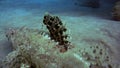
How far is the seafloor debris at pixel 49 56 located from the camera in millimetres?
3031

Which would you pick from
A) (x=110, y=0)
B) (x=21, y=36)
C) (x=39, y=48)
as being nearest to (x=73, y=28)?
(x=21, y=36)

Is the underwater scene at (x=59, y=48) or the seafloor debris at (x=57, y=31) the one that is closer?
the underwater scene at (x=59, y=48)

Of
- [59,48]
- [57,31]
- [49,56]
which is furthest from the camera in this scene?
[57,31]

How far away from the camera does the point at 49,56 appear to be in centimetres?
312

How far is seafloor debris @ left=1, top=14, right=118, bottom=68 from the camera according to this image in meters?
3.03

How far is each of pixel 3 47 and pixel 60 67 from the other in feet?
8.28

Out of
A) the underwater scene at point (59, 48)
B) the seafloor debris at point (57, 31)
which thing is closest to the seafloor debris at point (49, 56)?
the underwater scene at point (59, 48)

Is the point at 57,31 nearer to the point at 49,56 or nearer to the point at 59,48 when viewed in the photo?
the point at 59,48

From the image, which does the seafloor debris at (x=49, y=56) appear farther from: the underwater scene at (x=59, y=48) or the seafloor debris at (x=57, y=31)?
the seafloor debris at (x=57, y=31)

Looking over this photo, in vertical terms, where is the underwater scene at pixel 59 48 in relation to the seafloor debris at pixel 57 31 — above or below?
below

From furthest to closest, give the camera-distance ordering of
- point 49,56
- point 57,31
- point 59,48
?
point 57,31, point 59,48, point 49,56

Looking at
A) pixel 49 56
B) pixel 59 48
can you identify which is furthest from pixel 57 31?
pixel 49 56

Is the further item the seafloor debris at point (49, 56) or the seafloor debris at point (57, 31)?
the seafloor debris at point (57, 31)

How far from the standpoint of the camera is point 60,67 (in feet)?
9.77
